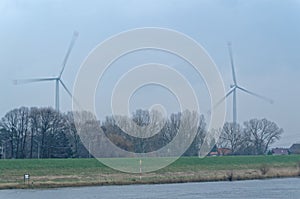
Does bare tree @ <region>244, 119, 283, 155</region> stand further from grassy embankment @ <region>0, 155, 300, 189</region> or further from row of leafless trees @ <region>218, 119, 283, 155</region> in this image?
grassy embankment @ <region>0, 155, 300, 189</region>

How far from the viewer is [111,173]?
53000 mm

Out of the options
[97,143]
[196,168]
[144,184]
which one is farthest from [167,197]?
[97,143]

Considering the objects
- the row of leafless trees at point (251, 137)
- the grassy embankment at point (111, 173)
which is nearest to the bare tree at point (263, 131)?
the row of leafless trees at point (251, 137)

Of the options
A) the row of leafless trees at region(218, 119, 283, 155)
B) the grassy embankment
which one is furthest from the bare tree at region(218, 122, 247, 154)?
the grassy embankment

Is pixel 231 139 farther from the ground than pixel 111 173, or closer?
farther from the ground

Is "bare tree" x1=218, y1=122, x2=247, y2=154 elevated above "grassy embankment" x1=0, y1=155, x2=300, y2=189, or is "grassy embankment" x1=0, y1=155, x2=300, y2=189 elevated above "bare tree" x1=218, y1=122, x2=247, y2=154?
"bare tree" x1=218, y1=122, x2=247, y2=154

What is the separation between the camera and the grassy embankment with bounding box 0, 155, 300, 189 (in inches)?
1750

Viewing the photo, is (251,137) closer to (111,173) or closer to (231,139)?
(231,139)

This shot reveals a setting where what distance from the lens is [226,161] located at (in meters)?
70.8

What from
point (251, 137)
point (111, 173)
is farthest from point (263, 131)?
point (111, 173)

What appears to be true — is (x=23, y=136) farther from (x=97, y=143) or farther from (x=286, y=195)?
(x=286, y=195)

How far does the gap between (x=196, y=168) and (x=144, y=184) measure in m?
Result: 18.5

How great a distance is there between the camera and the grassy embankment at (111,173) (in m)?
44.4

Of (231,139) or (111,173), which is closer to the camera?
(111,173)
